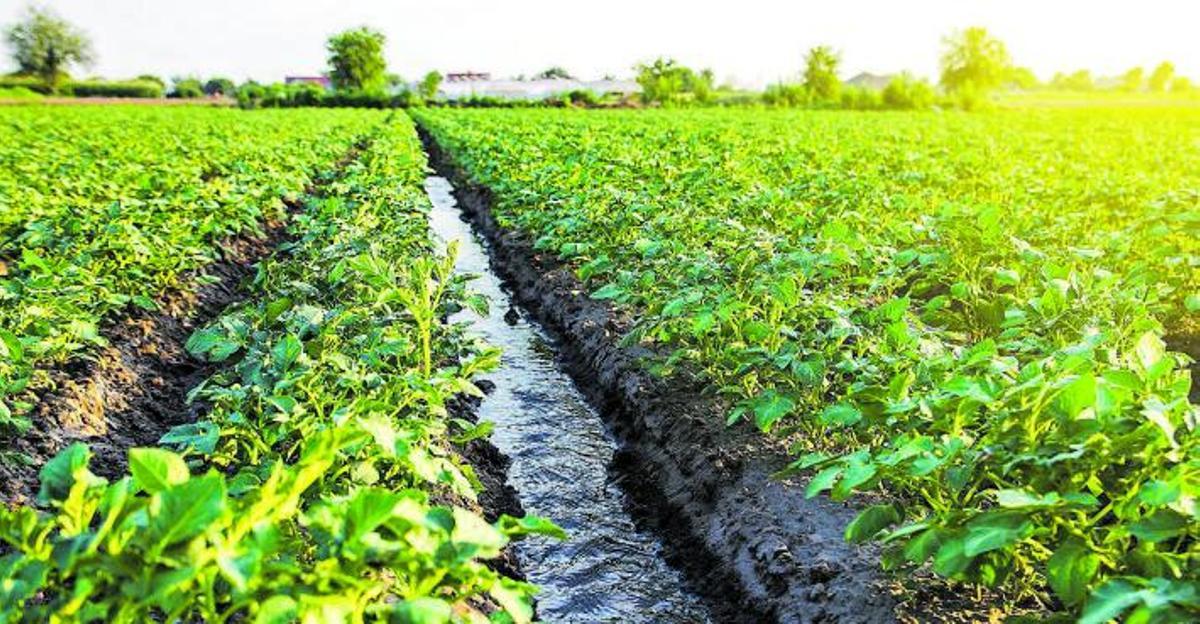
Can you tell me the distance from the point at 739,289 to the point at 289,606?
3.46 m

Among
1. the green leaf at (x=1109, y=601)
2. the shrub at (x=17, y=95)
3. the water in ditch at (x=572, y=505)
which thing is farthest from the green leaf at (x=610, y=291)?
the shrub at (x=17, y=95)

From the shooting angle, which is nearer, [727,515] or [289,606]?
[289,606]

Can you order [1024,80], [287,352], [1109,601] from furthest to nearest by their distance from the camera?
[1024,80] → [287,352] → [1109,601]

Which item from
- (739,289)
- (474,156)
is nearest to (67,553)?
(739,289)

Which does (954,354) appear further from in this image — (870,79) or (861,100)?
(870,79)

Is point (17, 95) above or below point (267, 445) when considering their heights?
below

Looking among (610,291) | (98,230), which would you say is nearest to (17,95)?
(98,230)

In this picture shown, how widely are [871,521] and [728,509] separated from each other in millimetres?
1463

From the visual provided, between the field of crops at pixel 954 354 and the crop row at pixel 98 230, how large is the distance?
2.63 m

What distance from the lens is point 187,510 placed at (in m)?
1.74

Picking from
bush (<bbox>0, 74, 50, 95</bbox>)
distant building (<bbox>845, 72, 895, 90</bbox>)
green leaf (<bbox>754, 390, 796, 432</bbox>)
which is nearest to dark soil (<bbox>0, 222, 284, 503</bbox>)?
green leaf (<bbox>754, 390, 796, 432</bbox>)

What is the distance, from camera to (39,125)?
2445cm

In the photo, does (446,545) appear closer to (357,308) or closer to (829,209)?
(357,308)

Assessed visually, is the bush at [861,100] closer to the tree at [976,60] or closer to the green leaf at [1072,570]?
the tree at [976,60]
